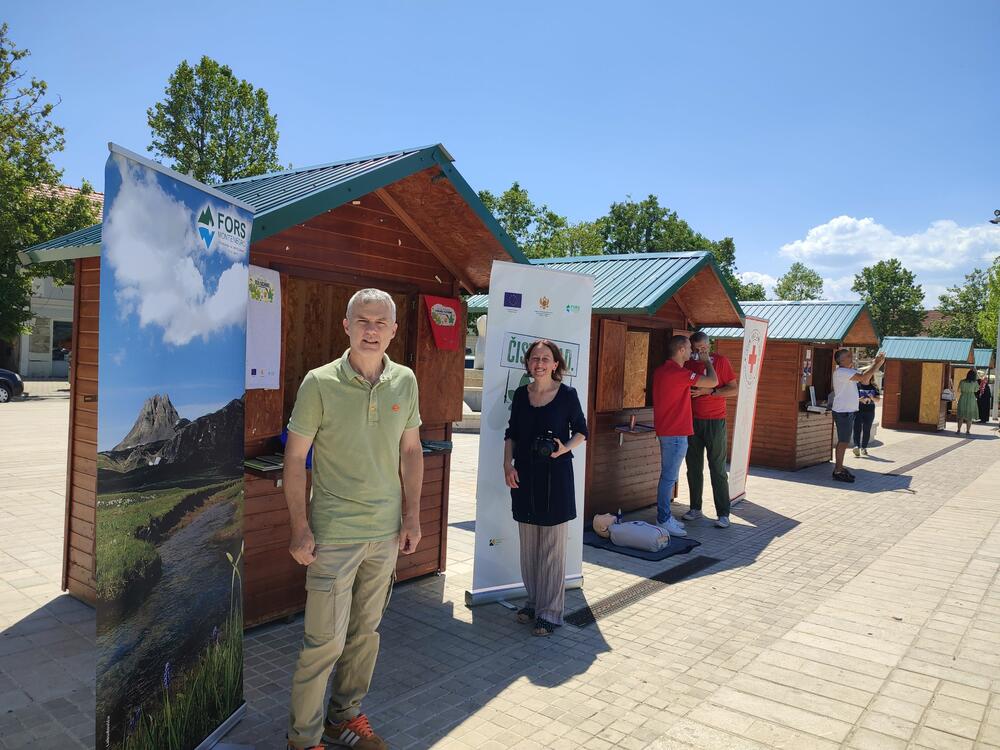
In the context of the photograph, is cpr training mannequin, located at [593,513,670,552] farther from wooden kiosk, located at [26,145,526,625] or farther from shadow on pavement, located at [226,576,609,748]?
wooden kiosk, located at [26,145,526,625]

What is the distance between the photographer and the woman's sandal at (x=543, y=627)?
4.84m

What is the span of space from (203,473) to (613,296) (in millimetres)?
5427

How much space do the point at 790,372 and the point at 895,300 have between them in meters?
47.3

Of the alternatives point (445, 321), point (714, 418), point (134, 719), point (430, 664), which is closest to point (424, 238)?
point (445, 321)

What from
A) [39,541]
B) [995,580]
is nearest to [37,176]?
[39,541]

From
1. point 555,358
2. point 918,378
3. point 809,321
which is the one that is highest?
point 809,321

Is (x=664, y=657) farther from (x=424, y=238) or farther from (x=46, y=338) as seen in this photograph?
(x=46, y=338)

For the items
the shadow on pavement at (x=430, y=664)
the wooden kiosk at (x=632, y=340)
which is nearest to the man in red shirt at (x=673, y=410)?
the wooden kiosk at (x=632, y=340)

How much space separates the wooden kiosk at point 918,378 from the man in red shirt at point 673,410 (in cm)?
1608

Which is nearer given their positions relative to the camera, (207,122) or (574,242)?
(207,122)

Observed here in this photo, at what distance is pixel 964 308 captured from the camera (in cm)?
5559

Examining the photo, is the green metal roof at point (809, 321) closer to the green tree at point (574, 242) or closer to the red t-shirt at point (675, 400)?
the red t-shirt at point (675, 400)

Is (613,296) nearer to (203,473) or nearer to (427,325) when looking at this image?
(427,325)

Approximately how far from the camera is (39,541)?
643 cm
